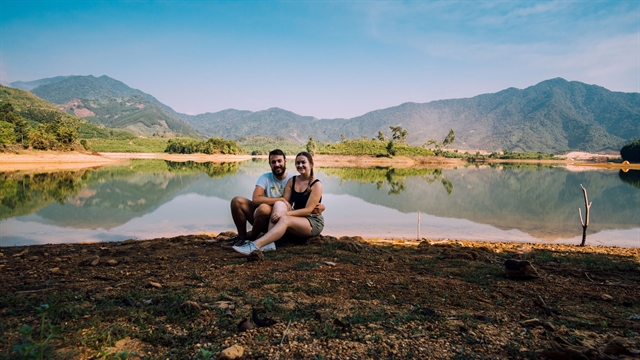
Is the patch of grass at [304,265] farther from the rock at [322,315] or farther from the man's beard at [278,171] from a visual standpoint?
the man's beard at [278,171]

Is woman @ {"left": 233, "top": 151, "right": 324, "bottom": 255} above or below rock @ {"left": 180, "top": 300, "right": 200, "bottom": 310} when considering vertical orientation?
above

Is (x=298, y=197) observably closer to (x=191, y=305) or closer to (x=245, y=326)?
(x=191, y=305)

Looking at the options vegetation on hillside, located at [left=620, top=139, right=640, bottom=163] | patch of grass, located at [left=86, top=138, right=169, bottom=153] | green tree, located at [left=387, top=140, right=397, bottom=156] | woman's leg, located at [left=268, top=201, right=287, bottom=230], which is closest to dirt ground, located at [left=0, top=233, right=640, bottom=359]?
woman's leg, located at [left=268, top=201, right=287, bottom=230]

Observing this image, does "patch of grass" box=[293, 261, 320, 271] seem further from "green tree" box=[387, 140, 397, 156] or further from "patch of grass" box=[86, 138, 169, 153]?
"patch of grass" box=[86, 138, 169, 153]

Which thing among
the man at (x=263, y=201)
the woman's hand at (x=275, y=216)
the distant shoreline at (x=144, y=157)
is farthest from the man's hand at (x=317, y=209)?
the distant shoreline at (x=144, y=157)

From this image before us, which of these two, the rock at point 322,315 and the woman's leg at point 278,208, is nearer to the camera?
the rock at point 322,315

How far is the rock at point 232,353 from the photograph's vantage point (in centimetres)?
212

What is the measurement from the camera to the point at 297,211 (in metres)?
5.47

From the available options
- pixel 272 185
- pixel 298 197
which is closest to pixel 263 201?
pixel 272 185

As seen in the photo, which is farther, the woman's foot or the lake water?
the lake water

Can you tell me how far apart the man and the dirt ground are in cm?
60

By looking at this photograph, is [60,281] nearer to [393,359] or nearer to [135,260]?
[135,260]

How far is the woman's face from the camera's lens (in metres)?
5.40

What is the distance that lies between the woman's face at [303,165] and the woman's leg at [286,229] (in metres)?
0.78
